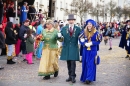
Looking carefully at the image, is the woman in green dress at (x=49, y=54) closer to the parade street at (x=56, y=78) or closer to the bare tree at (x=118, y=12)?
the parade street at (x=56, y=78)

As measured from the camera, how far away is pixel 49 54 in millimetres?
10523

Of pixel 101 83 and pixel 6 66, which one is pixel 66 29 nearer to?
pixel 101 83

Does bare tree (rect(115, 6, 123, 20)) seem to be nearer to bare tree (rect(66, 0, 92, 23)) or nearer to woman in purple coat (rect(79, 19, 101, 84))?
bare tree (rect(66, 0, 92, 23))

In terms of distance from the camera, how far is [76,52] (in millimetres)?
10055

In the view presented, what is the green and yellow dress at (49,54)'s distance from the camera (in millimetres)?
10430

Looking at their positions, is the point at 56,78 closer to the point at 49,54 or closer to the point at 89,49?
the point at 49,54

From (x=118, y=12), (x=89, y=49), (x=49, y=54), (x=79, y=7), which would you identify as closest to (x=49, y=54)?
(x=49, y=54)

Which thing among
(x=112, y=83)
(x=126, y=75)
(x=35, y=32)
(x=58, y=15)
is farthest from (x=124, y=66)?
(x=58, y=15)

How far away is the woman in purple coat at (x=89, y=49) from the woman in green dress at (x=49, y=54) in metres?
1.07

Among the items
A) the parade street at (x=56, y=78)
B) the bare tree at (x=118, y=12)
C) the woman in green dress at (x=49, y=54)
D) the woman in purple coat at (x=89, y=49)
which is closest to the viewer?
the woman in purple coat at (x=89, y=49)

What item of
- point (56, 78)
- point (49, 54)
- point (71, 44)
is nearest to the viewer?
point (71, 44)

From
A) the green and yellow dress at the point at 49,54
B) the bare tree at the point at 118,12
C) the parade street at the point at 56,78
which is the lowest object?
the bare tree at the point at 118,12

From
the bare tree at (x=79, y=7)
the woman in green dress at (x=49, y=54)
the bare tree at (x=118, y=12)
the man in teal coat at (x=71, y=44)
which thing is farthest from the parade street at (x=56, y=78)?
the bare tree at (x=118, y=12)

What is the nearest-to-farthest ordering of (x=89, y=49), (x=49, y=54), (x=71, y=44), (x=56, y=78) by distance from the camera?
1. (x=89, y=49)
2. (x=71, y=44)
3. (x=49, y=54)
4. (x=56, y=78)
